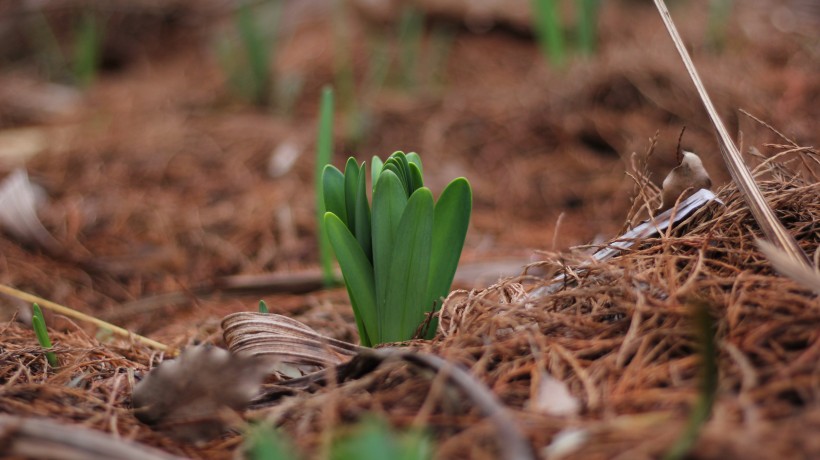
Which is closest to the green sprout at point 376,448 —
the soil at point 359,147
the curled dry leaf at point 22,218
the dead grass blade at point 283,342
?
the dead grass blade at point 283,342

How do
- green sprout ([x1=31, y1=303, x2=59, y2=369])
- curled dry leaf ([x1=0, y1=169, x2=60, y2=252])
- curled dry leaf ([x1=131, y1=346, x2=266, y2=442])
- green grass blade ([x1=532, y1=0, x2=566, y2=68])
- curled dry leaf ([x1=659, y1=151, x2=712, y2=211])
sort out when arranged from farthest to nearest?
1. green grass blade ([x1=532, y1=0, x2=566, y2=68])
2. curled dry leaf ([x1=0, y1=169, x2=60, y2=252])
3. curled dry leaf ([x1=659, y1=151, x2=712, y2=211])
4. green sprout ([x1=31, y1=303, x2=59, y2=369])
5. curled dry leaf ([x1=131, y1=346, x2=266, y2=442])

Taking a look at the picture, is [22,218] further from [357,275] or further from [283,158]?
[357,275]

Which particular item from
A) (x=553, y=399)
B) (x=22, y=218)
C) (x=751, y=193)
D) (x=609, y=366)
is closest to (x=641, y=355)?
(x=609, y=366)

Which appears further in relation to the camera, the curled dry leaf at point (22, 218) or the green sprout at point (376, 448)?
the curled dry leaf at point (22, 218)

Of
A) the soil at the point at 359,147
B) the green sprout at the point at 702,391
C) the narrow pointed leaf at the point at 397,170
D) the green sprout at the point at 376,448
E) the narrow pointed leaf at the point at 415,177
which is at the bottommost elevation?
the green sprout at the point at 702,391

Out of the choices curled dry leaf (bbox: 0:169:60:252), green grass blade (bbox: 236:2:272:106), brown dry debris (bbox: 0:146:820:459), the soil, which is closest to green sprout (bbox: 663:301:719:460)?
brown dry debris (bbox: 0:146:820:459)

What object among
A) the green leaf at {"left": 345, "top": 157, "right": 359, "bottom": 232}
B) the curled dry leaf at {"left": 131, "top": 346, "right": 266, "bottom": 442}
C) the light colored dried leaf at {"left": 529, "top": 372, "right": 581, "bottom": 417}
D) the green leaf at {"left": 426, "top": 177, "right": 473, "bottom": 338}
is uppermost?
the green leaf at {"left": 345, "top": 157, "right": 359, "bottom": 232}

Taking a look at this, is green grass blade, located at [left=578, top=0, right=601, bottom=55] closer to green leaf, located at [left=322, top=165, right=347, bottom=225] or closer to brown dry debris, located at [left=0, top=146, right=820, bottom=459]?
brown dry debris, located at [left=0, top=146, right=820, bottom=459]

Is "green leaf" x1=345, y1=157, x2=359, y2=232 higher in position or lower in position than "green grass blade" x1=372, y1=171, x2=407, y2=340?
higher

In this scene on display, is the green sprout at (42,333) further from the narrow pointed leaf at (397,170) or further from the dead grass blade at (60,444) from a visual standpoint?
the narrow pointed leaf at (397,170)
